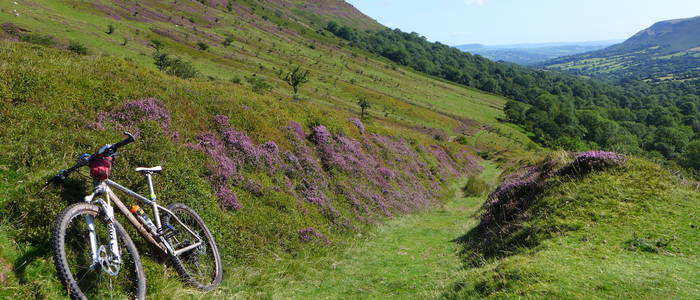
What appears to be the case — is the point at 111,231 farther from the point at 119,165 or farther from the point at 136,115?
the point at 136,115

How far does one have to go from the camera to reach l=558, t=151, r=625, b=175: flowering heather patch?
14953 mm

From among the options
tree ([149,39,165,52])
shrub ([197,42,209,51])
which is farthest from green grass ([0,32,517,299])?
shrub ([197,42,209,51])

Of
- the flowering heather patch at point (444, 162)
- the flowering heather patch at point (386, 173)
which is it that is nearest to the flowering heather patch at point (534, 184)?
the flowering heather patch at point (386, 173)

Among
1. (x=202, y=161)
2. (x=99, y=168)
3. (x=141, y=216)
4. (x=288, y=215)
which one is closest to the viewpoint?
(x=99, y=168)

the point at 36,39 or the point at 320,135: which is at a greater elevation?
the point at 36,39

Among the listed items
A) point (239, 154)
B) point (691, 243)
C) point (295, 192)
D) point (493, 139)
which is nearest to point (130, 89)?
point (239, 154)

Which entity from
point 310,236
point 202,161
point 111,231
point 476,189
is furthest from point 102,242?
point 476,189

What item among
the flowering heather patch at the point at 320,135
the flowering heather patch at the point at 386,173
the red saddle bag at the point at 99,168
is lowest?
the flowering heather patch at the point at 386,173

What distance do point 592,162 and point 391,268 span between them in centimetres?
1017

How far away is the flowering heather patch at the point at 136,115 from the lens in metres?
13.2

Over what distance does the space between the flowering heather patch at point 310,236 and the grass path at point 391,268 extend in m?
1.30

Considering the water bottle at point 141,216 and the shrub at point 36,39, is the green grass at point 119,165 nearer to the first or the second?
the water bottle at point 141,216

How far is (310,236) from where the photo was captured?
15.9 meters

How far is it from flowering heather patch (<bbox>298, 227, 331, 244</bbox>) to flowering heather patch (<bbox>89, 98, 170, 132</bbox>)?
749 centimetres
